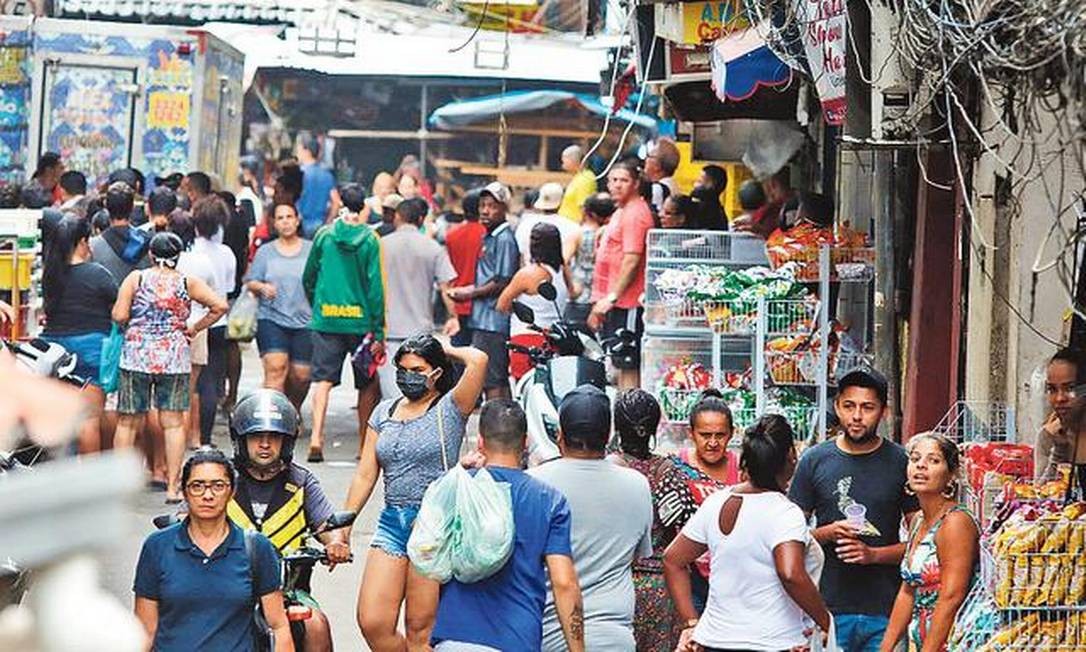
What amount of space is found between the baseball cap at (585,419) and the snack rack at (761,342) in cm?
384

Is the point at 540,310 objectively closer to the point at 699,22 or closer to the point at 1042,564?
the point at 699,22

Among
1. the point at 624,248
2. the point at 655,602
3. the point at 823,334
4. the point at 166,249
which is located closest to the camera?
the point at 655,602

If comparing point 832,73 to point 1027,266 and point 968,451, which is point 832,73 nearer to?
point 1027,266

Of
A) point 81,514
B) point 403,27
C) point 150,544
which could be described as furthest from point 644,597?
point 403,27

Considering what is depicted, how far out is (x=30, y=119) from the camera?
66.1 feet

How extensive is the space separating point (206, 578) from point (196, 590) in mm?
52

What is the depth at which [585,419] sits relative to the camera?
7449 mm

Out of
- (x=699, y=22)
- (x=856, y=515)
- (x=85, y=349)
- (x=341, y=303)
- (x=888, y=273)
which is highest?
(x=699, y=22)

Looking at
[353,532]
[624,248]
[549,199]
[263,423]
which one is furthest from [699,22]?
[549,199]

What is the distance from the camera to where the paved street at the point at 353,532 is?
35.1ft

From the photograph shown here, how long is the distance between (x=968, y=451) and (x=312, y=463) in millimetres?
8359

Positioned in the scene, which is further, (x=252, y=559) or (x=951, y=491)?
(x=951, y=491)

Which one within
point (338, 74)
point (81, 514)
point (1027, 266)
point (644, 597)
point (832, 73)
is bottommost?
point (644, 597)

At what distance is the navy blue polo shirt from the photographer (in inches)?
269
